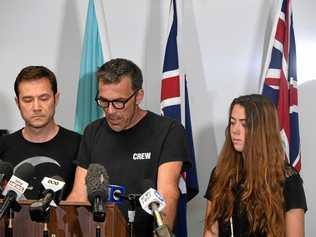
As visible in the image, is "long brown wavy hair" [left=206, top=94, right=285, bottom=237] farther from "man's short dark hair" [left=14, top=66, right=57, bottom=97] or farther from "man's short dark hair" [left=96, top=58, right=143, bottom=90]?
"man's short dark hair" [left=14, top=66, right=57, bottom=97]

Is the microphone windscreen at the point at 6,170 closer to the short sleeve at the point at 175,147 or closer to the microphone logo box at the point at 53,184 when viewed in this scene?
the microphone logo box at the point at 53,184

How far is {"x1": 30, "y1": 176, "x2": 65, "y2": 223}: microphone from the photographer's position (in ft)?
5.86

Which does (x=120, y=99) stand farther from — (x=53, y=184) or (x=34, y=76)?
(x=53, y=184)

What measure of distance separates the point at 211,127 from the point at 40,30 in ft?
4.86

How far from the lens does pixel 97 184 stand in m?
1.88

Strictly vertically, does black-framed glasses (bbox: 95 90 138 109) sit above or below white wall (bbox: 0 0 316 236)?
below

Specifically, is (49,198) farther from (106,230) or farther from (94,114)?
(94,114)

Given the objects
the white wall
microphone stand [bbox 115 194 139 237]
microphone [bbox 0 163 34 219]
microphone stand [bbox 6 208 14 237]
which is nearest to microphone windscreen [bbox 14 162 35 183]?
microphone [bbox 0 163 34 219]

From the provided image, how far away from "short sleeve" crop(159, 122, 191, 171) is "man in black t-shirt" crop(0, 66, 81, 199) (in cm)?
54

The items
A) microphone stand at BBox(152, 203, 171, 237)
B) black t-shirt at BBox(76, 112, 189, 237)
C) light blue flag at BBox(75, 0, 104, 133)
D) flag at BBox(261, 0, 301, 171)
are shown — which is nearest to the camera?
microphone stand at BBox(152, 203, 171, 237)

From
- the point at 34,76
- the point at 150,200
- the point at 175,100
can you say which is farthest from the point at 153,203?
the point at 175,100

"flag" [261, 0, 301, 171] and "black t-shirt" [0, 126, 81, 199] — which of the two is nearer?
"black t-shirt" [0, 126, 81, 199]

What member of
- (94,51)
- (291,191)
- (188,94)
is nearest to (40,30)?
(94,51)

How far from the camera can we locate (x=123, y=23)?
4293 mm
